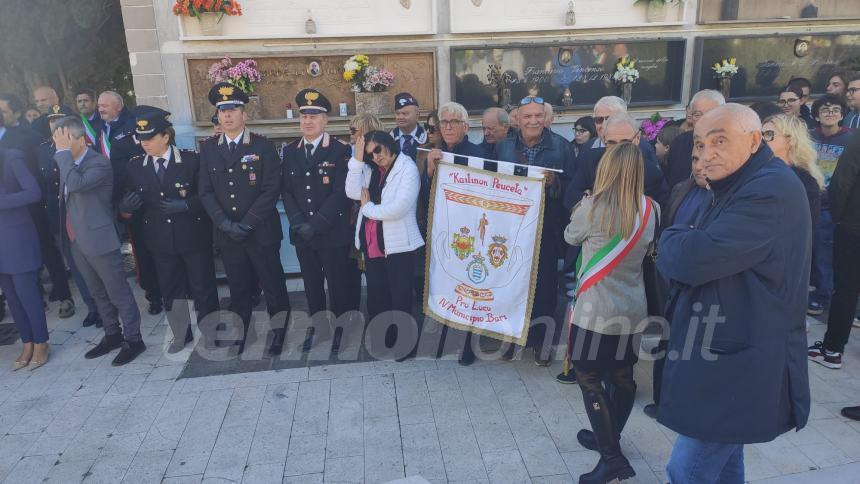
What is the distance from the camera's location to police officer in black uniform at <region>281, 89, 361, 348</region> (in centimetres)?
435

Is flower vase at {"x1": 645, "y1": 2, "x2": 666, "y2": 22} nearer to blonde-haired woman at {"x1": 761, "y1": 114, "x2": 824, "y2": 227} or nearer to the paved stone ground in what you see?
blonde-haired woman at {"x1": 761, "y1": 114, "x2": 824, "y2": 227}

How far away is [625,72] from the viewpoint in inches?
263

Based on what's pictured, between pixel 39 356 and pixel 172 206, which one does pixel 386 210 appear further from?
pixel 39 356

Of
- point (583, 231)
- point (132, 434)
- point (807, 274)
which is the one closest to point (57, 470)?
point (132, 434)

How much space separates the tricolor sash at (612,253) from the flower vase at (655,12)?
15.7 ft

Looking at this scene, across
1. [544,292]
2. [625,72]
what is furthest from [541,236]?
[625,72]

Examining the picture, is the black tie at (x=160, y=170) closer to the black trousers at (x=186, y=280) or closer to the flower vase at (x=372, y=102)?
the black trousers at (x=186, y=280)

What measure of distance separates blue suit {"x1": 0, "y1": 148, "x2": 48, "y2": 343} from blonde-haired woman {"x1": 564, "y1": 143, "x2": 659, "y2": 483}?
162 inches

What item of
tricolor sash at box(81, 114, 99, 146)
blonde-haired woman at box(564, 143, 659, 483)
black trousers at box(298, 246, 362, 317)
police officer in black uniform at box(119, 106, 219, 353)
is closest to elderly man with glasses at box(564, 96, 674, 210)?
blonde-haired woman at box(564, 143, 659, 483)

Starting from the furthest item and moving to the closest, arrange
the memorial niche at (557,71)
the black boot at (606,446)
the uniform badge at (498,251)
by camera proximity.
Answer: the memorial niche at (557,71) < the uniform badge at (498,251) < the black boot at (606,446)

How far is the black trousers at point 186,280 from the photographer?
4.59m

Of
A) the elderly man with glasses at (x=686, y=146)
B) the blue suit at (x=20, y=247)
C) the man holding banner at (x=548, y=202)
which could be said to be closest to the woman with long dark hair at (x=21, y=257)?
the blue suit at (x=20, y=247)

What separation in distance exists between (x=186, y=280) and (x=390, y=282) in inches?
72.9

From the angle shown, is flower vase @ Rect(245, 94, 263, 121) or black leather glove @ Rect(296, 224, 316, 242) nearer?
black leather glove @ Rect(296, 224, 316, 242)
